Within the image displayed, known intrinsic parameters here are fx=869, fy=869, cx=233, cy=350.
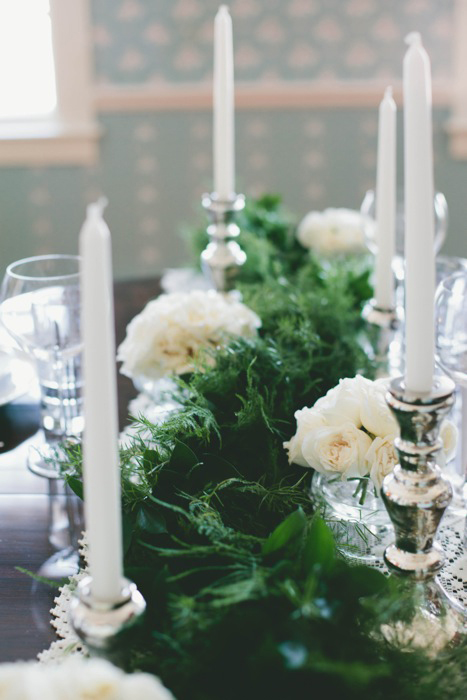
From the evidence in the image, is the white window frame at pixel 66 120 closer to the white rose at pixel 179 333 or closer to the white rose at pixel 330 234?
the white rose at pixel 330 234

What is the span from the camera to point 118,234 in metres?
3.19

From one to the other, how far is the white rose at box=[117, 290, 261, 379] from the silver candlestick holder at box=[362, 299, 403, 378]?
0.46ft

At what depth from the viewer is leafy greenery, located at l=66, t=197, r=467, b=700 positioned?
482 mm

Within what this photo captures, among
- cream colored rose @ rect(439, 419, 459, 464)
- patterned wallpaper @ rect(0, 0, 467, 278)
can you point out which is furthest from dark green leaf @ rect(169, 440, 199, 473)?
patterned wallpaper @ rect(0, 0, 467, 278)

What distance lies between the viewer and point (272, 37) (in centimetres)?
297

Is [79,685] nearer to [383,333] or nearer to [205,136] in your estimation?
[383,333]

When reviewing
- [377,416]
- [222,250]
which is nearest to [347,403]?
[377,416]

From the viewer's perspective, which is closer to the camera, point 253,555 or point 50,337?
point 253,555

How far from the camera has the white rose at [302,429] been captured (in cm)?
74

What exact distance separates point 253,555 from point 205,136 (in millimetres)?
2654

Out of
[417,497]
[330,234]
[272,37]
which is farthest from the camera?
[272,37]

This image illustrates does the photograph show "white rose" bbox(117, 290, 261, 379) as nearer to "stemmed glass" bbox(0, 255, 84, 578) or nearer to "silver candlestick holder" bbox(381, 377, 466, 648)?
"stemmed glass" bbox(0, 255, 84, 578)

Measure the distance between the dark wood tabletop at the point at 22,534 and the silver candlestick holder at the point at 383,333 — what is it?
0.34 metres

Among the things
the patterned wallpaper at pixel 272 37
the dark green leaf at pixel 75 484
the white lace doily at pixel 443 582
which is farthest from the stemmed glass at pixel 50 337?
the patterned wallpaper at pixel 272 37
